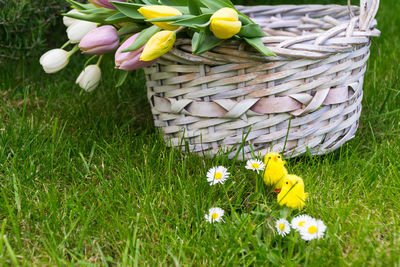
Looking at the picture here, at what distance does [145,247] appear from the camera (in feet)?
2.66

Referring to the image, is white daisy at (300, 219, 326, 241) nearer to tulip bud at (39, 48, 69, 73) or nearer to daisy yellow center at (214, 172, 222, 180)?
daisy yellow center at (214, 172, 222, 180)

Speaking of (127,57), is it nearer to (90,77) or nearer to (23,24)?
(90,77)

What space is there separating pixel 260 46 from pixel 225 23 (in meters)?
0.08

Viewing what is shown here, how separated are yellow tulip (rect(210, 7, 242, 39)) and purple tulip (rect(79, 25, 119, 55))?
0.81ft

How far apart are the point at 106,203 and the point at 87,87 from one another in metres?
0.35

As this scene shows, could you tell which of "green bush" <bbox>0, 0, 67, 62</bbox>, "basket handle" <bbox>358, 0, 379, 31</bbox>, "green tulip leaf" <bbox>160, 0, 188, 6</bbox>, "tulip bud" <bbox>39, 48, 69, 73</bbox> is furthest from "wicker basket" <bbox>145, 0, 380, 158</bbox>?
"green bush" <bbox>0, 0, 67, 62</bbox>

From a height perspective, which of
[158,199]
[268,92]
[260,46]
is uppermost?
[260,46]

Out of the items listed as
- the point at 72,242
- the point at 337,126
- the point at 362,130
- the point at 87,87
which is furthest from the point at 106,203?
the point at 362,130

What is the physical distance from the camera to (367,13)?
1038mm

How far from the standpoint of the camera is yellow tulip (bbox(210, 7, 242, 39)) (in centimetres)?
86

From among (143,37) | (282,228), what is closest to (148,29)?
(143,37)

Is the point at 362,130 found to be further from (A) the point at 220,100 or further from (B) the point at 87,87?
(B) the point at 87,87

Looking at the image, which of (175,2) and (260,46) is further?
(175,2)

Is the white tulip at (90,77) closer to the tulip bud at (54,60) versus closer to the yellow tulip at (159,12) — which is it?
the tulip bud at (54,60)
